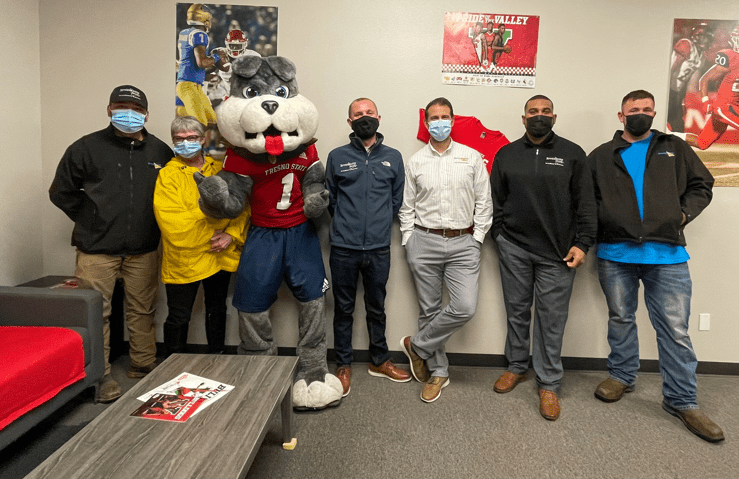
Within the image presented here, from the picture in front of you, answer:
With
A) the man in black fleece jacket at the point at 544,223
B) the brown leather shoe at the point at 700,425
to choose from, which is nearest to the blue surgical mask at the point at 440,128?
the man in black fleece jacket at the point at 544,223

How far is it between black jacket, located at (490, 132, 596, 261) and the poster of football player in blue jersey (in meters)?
1.68

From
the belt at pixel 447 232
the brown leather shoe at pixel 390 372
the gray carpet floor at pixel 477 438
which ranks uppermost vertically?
the belt at pixel 447 232

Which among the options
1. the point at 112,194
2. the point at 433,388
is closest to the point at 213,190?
the point at 112,194

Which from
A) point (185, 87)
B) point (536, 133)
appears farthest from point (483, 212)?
point (185, 87)

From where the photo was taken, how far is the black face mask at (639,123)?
234 centimetres

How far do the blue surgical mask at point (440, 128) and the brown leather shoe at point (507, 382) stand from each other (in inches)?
56.9

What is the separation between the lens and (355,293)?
8.65 ft

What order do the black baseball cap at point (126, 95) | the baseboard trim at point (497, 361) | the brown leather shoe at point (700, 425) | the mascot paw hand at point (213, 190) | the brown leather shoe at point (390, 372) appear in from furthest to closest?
the baseboard trim at point (497, 361) → the brown leather shoe at point (390, 372) → the black baseball cap at point (126, 95) → the mascot paw hand at point (213, 190) → the brown leather shoe at point (700, 425)

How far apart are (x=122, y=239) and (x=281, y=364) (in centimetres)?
123

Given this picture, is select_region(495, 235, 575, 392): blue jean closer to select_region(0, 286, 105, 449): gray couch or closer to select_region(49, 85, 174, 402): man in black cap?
select_region(49, 85, 174, 402): man in black cap

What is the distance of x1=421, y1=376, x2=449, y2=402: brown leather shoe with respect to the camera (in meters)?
2.46

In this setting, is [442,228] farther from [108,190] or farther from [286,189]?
[108,190]

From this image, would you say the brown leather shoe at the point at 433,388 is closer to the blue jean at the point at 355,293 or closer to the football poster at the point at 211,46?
the blue jean at the point at 355,293

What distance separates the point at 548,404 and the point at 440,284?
851 millimetres
